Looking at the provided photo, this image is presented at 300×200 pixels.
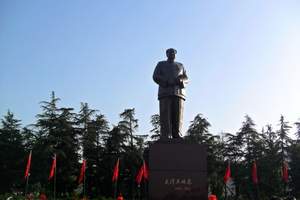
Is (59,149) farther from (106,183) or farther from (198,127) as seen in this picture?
(198,127)

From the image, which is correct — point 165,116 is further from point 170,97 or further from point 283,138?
point 283,138

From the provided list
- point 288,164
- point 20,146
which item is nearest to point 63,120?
point 20,146

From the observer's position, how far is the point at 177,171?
9727mm

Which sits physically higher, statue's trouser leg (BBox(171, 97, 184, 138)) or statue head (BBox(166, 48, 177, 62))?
statue head (BBox(166, 48, 177, 62))

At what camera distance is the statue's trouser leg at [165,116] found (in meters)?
10.7

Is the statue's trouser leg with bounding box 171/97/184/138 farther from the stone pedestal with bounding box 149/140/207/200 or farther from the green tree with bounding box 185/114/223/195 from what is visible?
the green tree with bounding box 185/114/223/195

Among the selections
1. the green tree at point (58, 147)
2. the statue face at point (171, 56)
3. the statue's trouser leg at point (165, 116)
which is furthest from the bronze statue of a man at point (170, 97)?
the green tree at point (58, 147)

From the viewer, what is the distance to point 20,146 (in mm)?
34094

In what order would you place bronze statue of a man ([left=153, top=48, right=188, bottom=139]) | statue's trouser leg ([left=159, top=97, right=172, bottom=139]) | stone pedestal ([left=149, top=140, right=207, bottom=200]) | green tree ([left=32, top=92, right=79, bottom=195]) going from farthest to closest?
green tree ([left=32, top=92, right=79, bottom=195]), bronze statue of a man ([left=153, top=48, right=188, bottom=139]), statue's trouser leg ([left=159, top=97, right=172, bottom=139]), stone pedestal ([left=149, top=140, right=207, bottom=200])

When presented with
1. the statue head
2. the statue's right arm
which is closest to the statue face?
the statue head

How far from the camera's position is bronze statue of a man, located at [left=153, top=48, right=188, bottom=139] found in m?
10.8

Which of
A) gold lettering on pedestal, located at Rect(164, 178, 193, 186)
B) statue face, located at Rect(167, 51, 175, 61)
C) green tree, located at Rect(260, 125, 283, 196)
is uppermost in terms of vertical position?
statue face, located at Rect(167, 51, 175, 61)

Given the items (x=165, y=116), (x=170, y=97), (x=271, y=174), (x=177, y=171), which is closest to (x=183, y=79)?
(x=170, y=97)

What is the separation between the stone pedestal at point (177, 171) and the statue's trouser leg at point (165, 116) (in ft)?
2.21
